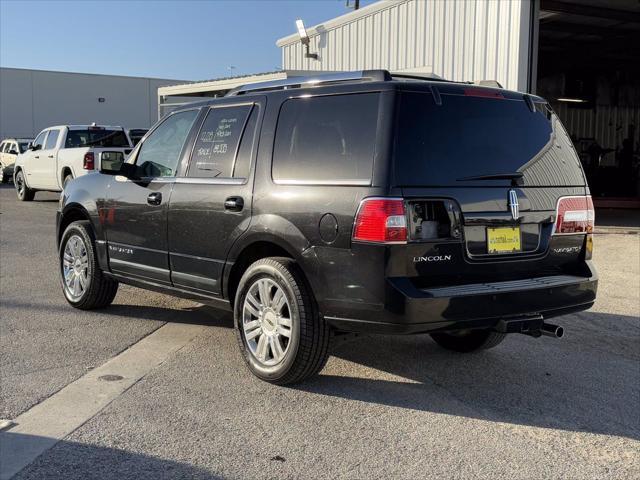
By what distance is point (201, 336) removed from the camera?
5.82 m

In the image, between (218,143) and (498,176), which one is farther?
(218,143)

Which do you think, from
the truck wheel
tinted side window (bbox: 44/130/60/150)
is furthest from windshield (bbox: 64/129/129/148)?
the truck wheel

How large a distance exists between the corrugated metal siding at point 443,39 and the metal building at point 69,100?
32.7 metres

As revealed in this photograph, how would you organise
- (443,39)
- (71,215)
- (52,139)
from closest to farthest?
(71,215), (443,39), (52,139)

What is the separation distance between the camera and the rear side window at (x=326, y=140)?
13.5ft

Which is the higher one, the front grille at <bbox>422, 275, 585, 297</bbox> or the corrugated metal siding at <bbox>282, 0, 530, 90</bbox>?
the corrugated metal siding at <bbox>282, 0, 530, 90</bbox>

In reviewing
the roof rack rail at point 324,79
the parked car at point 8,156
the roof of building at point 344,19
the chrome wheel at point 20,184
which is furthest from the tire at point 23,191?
the roof rack rail at point 324,79

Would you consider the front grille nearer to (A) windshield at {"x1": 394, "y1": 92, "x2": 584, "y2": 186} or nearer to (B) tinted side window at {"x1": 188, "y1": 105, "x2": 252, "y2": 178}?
(A) windshield at {"x1": 394, "y1": 92, "x2": 584, "y2": 186}

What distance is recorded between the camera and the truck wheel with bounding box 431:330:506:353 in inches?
210

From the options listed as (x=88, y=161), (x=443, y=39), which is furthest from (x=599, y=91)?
(x=88, y=161)

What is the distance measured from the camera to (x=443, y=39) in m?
13.5

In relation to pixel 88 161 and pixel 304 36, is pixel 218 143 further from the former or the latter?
pixel 304 36

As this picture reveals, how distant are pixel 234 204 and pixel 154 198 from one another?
3.60ft

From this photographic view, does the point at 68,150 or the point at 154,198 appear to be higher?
the point at 68,150
